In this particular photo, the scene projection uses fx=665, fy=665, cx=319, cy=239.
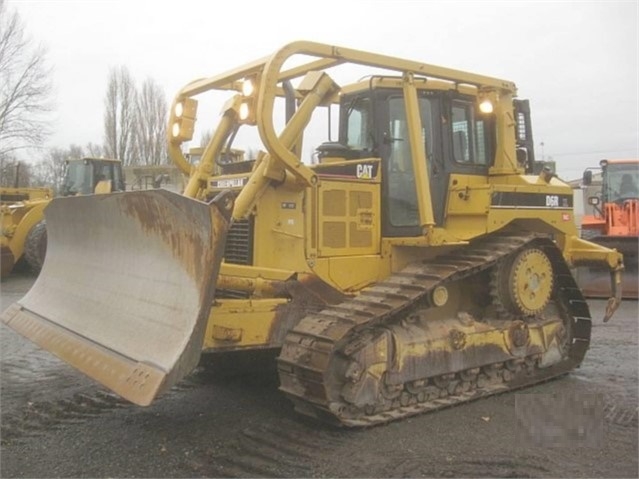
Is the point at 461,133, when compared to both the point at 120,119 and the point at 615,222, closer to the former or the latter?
the point at 615,222

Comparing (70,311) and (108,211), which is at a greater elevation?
(108,211)

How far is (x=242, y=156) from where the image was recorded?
289 inches

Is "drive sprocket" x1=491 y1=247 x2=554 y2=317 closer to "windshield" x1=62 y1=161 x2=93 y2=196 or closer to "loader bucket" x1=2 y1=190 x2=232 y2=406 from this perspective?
"loader bucket" x1=2 y1=190 x2=232 y2=406

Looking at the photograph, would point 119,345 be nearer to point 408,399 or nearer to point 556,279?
point 408,399

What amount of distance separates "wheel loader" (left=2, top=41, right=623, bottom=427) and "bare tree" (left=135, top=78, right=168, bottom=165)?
39.0 metres

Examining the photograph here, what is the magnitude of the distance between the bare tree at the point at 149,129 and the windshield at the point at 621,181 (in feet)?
111

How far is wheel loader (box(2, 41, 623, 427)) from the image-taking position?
4.65m

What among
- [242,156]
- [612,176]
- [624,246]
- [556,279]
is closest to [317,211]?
[242,156]

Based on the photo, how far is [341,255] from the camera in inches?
222

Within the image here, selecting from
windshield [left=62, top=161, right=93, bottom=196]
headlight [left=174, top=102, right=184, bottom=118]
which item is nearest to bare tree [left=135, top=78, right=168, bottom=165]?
windshield [left=62, top=161, right=93, bottom=196]

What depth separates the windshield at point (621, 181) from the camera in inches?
561

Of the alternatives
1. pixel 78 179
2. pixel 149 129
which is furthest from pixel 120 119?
pixel 78 179

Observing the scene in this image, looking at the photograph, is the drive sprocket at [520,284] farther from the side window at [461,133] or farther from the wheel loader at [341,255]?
the side window at [461,133]

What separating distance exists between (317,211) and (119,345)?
6.14 ft
